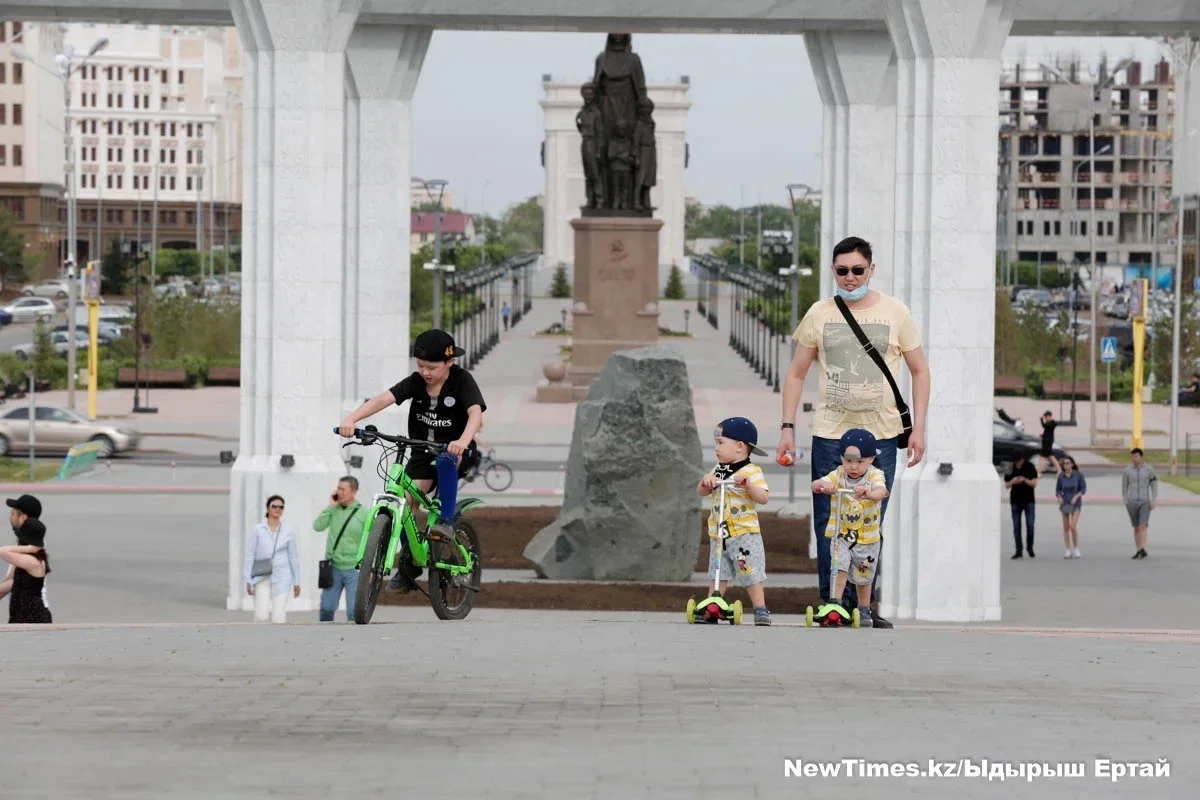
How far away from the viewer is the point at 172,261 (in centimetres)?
14238

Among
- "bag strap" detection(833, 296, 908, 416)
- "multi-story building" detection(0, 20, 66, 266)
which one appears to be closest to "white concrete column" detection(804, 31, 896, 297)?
"bag strap" detection(833, 296, 908, 416)

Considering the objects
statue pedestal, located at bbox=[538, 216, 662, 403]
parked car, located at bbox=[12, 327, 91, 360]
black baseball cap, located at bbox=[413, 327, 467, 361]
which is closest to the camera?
black baseball cap, located at bbox=[413, 327, 467, 361]

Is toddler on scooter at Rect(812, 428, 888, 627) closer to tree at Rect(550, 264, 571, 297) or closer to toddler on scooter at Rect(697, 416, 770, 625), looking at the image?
toddler on scooter at Rect(697, 416, 770, 625)

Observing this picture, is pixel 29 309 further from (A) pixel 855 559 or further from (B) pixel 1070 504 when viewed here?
(A) pixel 855 559

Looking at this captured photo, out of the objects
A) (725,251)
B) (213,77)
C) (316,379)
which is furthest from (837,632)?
(725,251)

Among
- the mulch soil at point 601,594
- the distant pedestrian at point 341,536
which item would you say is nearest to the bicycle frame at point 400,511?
the distant pedestrian at point 341,536

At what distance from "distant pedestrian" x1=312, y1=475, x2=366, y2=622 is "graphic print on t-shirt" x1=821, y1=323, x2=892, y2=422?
22.4 feet

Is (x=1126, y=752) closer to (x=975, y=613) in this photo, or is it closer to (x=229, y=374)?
(x=975, y=613)

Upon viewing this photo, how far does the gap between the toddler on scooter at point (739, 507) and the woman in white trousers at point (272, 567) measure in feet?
A: 23.5

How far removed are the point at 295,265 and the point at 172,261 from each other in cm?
12222

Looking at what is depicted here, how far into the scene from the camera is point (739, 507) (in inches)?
512

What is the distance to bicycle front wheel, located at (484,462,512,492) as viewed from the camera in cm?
4109

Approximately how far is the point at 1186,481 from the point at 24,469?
907 inches

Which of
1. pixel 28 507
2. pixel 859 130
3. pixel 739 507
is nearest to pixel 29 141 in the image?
pixel 859 130
